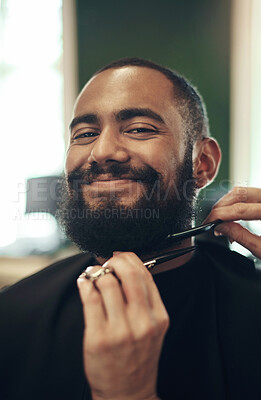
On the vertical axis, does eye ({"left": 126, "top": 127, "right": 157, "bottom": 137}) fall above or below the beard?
above

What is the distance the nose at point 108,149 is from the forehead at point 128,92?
6 centimetres

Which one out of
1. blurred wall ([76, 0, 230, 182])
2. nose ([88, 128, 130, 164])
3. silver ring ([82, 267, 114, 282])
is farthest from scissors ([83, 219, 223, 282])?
blurred wall ([76, 0, 230, 182])

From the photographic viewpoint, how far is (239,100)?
6.71 feet

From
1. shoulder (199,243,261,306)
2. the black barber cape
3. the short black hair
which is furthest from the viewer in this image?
the short black hair

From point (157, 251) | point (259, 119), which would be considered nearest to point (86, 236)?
point (157, 251)

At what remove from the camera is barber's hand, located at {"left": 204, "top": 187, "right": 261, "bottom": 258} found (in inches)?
28.5

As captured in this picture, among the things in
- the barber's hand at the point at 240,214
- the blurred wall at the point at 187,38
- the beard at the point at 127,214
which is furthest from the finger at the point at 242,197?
the blurred wall at the point at 187,38

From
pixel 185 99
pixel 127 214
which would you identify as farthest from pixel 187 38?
pixel 127 214

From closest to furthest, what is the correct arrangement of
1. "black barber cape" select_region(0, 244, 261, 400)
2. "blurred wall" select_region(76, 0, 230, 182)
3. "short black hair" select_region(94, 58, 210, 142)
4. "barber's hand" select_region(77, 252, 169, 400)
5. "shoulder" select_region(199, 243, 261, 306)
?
"barber's hand" select_region(77, 252, 169, 400), "black barber cape" select_region(0, 244, 261, 400), "shoulder" select_region(199, 243, 261, 306), "short black hair" select_region(94, 58, 210, 142), "blurred wall" select_region(76, 0, 230, 182)

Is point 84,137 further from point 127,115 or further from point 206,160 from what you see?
point 206,160

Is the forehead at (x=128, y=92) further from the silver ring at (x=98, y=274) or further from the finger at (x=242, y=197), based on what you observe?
the silver ring at (x=98, y=274)

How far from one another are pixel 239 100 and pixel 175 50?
1.84 feet

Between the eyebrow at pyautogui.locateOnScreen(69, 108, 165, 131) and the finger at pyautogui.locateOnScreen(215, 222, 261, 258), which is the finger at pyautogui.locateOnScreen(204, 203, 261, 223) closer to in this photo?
the finger at pyautogui.locateOnScreen(215, 222, 261, 258)

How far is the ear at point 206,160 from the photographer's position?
876 mm
